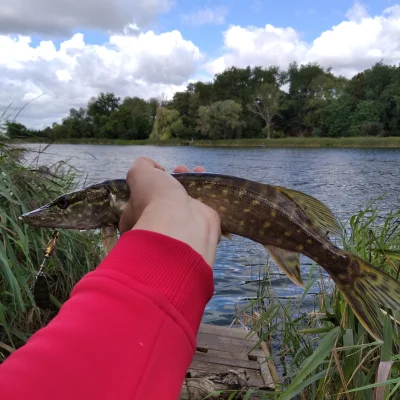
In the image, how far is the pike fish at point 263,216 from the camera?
7.67 feet

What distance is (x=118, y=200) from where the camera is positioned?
2436mm

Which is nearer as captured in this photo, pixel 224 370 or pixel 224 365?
pixel 224 370

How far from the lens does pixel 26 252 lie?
3434 mm

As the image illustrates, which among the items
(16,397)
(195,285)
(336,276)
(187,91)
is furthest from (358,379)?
(187,91)

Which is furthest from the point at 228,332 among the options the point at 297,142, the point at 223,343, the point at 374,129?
the point at 374,129

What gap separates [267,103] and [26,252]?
253 feet

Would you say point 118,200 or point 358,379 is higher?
point 118,200

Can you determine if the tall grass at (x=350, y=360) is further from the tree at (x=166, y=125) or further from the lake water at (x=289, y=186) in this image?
the tree at (x=166, y=125)

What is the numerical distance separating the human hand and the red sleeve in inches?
4.2

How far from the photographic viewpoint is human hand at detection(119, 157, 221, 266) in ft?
3.67

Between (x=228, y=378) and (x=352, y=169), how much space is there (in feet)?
86.1

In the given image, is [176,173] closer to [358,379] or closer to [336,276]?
[336,276]

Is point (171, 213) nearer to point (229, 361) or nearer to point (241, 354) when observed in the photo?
point (229, 361)

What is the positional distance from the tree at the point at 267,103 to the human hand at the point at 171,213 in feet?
245
